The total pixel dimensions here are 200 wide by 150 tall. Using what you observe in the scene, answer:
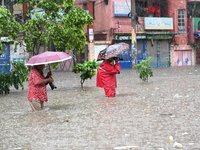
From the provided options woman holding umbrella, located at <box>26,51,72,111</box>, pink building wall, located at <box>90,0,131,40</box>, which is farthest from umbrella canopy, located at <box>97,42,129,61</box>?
pink building wall, located at <box>90,0,131,40</box>

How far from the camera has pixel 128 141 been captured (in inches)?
232

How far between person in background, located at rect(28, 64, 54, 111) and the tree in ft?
20.0

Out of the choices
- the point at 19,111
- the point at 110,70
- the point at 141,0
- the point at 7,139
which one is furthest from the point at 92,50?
the point at 7,139

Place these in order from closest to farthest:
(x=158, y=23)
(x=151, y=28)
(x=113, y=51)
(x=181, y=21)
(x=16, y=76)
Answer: (x=113, y=51) → (x=16, y=76) → (x=151, y=28) → (x=158, y=23) → (x=181, y=21)

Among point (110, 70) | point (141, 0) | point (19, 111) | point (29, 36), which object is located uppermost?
point (141, 0)

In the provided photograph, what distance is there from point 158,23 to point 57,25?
2467cm

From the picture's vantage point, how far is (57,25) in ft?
51.2

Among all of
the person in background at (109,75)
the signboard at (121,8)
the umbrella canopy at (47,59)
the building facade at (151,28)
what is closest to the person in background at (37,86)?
the umbrella canopy at (47,59)


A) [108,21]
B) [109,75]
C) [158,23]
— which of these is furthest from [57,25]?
[158,23]

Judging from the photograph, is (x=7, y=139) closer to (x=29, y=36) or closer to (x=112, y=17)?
(x=29, y=36)

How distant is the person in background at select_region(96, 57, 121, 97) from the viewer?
12.2m

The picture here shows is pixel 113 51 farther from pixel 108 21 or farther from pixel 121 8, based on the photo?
pixel 121 8

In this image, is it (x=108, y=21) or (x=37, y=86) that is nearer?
(x=37, y=86)

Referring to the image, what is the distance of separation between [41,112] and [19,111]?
2.81 feet
